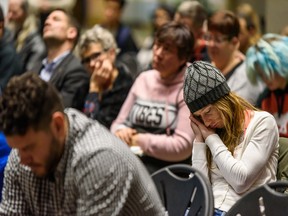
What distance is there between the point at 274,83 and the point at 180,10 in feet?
5.11

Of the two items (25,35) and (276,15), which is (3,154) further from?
(276,15)

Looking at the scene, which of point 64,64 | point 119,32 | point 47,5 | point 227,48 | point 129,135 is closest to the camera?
point 129,135

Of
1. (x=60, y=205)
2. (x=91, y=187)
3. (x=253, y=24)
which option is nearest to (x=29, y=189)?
(x=60, y=205)

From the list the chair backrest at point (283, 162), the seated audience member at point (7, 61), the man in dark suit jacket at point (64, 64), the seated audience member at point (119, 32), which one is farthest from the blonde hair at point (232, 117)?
the seated audience member at point (119, 32)

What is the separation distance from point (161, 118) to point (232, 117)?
97 cm

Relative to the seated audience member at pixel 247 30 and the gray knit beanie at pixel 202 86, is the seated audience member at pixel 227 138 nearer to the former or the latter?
the gray knit beanie at pixel 202 86

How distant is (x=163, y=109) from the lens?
344cm

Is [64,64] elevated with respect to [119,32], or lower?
elevated

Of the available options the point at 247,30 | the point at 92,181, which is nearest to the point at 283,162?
the point at 92,181

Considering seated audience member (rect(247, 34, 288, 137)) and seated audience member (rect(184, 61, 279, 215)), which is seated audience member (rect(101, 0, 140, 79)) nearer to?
seated audience member (rect(247, 34, 288, 137))

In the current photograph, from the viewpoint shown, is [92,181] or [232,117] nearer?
[92,181]

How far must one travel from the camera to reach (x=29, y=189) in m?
1.95

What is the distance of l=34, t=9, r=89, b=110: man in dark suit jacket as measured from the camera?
4.12 metres

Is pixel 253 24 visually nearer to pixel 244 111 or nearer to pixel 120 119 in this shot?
pixel 120 119
